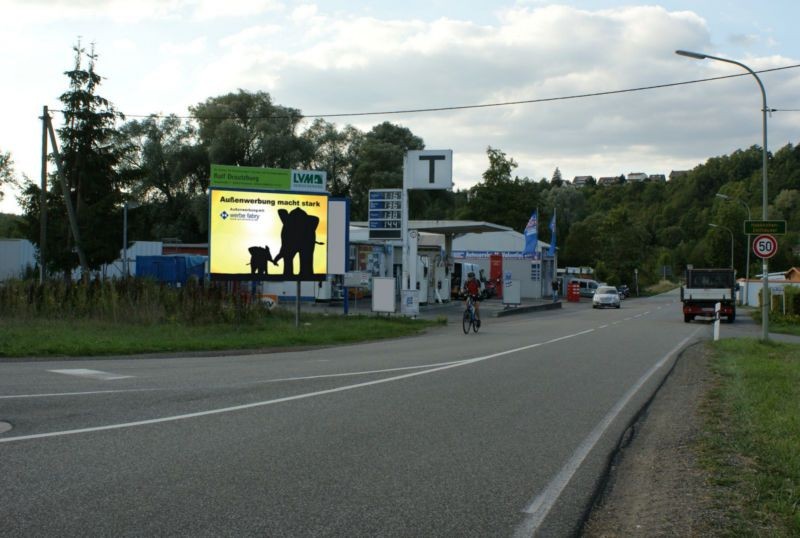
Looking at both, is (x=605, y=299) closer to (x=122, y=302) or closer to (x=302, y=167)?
(x=302, y=167)

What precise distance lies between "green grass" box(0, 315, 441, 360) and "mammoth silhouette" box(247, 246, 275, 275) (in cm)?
150

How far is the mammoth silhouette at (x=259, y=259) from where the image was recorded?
2320cm

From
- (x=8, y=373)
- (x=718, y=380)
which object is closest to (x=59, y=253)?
(x=8, y=373)

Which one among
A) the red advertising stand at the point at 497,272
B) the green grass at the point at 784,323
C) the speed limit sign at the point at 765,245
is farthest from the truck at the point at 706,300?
the red advertising stand at the point at 497,272

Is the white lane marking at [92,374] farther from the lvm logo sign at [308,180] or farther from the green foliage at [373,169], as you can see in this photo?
the green foliage at [373,169]

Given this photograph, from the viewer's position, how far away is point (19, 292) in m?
22.0

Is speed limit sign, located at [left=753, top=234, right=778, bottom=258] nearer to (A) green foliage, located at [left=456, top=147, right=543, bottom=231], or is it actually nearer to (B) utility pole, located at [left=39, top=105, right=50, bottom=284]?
(B) utility pole, located at [left=39, top=105, right=50, bottom=284]

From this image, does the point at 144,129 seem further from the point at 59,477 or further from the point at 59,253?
the point at 59,477

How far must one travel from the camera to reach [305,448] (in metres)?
7.16

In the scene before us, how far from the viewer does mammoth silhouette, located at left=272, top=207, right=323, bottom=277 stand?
77.8 feet

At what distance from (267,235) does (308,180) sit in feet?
34.2

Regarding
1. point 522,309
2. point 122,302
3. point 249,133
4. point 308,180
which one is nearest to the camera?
point 122,302

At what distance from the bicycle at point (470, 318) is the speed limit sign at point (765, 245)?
28.2ft

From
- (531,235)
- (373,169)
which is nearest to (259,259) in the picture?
(531,235)
